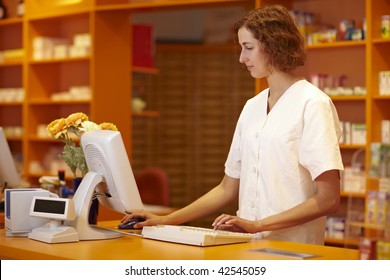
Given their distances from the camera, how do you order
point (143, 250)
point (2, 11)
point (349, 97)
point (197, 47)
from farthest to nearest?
point (197, 47) → point (2, 11) → point (349, 97) → point (143, 250)

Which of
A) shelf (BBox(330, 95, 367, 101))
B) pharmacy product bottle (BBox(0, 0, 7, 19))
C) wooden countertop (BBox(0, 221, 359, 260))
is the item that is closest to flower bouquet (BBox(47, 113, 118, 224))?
wooden countertop (BBox(0, 221, 359, 260))

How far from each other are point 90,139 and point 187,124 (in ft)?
23.8

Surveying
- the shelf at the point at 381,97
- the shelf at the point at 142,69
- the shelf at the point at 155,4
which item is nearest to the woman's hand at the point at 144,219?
the shelf at the point at 381,97

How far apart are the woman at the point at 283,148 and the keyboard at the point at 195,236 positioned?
0.06 metres

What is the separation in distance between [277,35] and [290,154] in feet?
1.60

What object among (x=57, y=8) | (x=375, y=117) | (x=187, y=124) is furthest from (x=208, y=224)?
(x=375, y=117)

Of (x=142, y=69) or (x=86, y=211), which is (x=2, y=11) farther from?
(x=86, y=211)

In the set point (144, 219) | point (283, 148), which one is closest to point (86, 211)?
point (144, 219)

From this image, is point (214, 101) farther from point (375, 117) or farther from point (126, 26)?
point (375, 117)

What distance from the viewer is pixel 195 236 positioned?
2738 millimetres

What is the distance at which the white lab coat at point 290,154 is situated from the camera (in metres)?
2.95

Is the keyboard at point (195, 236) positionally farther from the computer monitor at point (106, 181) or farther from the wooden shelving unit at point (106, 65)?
the wooden shelving unit at point (106, 65)

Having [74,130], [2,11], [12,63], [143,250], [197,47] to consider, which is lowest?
[143,250]

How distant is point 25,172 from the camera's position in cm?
779
